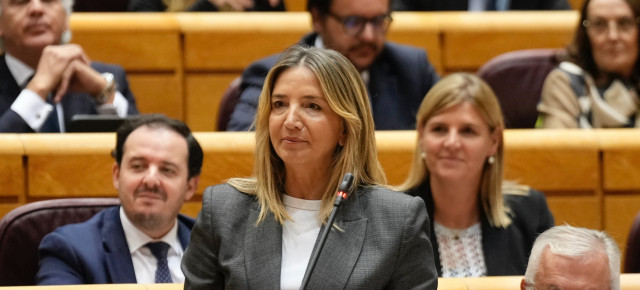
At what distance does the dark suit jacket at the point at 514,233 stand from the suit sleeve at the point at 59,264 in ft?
1.51

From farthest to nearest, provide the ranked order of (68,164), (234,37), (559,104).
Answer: (234,37)
(559,104)
(68,164)

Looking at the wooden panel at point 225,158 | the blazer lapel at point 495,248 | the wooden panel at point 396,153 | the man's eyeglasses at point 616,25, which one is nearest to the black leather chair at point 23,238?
the wooden panel at point 225,158

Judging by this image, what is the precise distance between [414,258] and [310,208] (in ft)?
0.37

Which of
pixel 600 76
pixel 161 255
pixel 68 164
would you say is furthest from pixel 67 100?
pixel 600 76

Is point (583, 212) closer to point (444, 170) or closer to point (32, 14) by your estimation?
point (444, 170)

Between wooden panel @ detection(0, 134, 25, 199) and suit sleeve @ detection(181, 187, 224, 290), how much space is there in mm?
611

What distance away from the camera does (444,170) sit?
4.77ft

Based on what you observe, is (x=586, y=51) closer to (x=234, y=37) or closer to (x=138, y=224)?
(x=234, y=37)

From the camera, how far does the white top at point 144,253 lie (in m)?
1.37

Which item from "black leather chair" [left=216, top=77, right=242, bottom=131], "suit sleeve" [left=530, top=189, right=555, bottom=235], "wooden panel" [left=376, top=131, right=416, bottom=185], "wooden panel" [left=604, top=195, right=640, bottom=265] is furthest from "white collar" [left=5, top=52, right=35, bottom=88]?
"wooden panel" [left=604, top=195, right=640, bottom=265]

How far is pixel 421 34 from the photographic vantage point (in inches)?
80.0

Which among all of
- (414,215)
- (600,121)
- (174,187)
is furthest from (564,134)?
(414,215)

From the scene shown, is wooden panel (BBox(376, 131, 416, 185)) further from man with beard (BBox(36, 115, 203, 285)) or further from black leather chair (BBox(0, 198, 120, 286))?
black leather chair (BBox(0, 198, 120, 286))

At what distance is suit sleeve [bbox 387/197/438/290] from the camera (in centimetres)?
96
